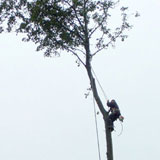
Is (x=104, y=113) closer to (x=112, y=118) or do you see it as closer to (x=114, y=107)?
(x=112, y=118)

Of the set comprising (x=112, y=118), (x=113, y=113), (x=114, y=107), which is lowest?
(x=112, y=118)

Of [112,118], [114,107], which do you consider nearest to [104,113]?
[112,118]

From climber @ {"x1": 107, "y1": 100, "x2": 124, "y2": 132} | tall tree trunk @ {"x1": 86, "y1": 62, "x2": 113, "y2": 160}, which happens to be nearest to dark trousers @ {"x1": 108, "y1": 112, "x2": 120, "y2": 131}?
climber @ {"x1": 107, "y1": 100, "x2": 124, "y2": 132}

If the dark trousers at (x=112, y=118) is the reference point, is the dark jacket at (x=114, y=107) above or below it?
above

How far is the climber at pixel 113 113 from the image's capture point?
16.9m

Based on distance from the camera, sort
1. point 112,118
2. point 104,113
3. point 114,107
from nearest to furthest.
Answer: point 114,107 < point 112,118 < point 104,113

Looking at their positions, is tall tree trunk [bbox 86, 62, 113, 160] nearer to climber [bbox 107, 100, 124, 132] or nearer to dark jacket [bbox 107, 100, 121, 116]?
climber [bbox 107, 100, 124, 132]

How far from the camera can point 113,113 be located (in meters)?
17.0

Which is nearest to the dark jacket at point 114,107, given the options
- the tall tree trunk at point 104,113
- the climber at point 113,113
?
the climber at point 113,113

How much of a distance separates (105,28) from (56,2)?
200cm

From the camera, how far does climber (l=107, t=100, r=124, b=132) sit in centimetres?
1692

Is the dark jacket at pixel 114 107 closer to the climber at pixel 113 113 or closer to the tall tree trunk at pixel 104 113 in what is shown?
the climber at pixel 113 113

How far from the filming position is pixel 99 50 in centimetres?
1827

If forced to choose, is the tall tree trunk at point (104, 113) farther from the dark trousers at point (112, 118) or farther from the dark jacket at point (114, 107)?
the dark jacket at point (114, 107)
